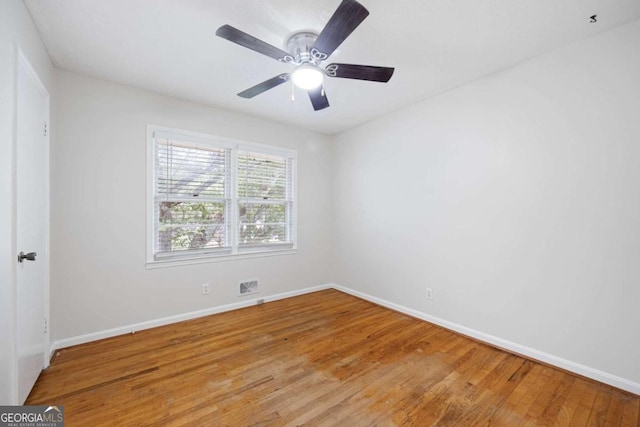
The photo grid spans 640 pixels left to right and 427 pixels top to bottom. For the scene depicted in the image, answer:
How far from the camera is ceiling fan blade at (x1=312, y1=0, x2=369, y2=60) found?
54.9 inches

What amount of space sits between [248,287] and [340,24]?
3220 millimetres

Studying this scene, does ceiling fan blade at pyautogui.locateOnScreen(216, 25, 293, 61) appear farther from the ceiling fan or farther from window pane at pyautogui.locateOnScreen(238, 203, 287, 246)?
window pane at pyautogui.locateOnScreen(238, 203, 287, 246)

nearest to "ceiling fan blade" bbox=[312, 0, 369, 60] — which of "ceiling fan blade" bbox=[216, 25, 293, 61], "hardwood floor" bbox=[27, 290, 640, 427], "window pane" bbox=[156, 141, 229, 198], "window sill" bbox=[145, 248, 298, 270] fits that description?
"ceiling fan blade" bbox=[216, 25, 293, 61]

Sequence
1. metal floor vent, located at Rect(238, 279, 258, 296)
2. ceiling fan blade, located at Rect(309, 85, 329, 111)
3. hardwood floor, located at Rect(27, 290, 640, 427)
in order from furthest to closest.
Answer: metal floor vent, located at Rect(238, 279, 258, 296)
ceiling fan blade, located at Rect(309, 85, 329, 111)
hardwood floor, located at Rect(27, 290, 640, 427)

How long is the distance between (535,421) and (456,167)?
2.20m

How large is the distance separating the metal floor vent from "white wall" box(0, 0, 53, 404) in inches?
86.1

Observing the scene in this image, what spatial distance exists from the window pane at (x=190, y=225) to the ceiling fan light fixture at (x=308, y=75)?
2104 millimetres

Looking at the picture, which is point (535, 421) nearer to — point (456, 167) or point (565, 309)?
point (565, 309)

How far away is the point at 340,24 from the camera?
1.52 meters

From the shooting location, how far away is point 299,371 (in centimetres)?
220

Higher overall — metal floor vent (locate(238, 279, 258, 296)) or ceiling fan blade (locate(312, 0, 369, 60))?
ceiling fan blade (locate(312, 0, 369, 60))

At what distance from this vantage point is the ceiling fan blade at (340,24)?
1394 mm

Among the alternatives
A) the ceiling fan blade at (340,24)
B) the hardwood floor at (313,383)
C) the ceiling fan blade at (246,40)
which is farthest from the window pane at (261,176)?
the ceiling fan blade at (340,24)

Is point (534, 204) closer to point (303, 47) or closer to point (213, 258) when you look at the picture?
point (303, 47)
